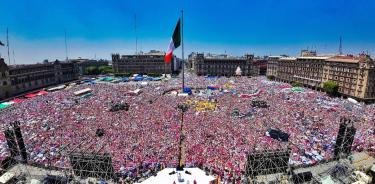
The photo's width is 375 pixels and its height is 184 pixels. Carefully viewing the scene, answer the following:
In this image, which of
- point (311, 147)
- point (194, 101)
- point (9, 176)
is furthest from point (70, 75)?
point (311, 147)

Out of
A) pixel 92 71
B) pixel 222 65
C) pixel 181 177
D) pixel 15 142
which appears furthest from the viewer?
pixel 92 71

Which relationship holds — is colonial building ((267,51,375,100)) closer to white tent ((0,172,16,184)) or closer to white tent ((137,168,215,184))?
white tent ((137,168,215,184))

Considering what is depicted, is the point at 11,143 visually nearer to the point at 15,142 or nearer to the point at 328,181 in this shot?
the point at 15,142

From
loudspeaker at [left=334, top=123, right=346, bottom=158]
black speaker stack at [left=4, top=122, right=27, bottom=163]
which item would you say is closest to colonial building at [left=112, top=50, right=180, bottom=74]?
black speaker stack at [left=4, top=122, right=27, bottom=163]

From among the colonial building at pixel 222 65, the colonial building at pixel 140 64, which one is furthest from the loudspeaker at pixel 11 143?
the colonial building at pixel 222 65

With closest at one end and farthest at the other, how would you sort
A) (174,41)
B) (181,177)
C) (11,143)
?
(181,177), (11,143), (174,41)

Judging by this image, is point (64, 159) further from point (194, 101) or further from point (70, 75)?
point (70, 75)

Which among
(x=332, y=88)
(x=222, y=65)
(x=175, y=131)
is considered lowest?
(x=175, y=131)

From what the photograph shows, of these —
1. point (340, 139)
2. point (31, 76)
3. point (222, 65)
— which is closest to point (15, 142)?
point (340, 139)
